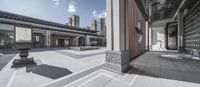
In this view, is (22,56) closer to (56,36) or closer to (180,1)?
(180,1)

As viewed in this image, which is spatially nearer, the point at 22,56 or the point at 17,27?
the point at 17,27

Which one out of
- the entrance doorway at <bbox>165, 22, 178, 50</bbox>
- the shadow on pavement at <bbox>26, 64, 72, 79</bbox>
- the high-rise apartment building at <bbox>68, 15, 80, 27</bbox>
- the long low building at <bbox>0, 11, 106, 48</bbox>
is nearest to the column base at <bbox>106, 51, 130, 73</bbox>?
the shadow on pavement at <bbox>26, 64, 72, 79</bbox>

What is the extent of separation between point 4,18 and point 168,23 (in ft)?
82.3

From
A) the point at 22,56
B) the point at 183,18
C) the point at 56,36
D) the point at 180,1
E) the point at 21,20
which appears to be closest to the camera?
the point at 22,56

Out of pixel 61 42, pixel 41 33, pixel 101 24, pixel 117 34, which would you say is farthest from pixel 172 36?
pixel 101 24

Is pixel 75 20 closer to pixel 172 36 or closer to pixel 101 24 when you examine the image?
pixel 101 24

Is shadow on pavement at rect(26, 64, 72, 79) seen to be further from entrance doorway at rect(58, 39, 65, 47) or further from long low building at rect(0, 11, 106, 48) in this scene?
entrance doorway at rect(58, 39, 65, 47)

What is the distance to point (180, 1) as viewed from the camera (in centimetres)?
881

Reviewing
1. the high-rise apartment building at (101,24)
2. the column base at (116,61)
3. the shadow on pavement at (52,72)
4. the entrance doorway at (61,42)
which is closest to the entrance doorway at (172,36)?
the column base at (116,61)

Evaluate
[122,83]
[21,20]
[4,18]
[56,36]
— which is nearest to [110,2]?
[122,83]

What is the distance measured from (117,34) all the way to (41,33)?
19725mm

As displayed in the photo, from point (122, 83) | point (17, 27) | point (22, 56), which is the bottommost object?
point (122, 83)

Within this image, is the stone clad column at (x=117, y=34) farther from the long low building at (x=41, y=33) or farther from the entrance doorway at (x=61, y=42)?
the entrance doorway at (x=61, y=42)

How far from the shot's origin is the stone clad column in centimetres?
370
